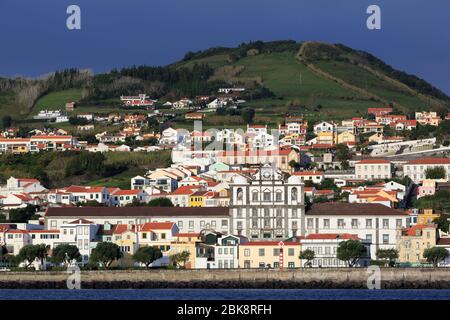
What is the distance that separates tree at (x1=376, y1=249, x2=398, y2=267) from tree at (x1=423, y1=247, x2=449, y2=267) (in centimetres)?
138

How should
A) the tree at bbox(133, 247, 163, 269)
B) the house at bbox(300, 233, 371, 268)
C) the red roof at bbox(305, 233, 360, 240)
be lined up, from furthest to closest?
the red roof at bbox(305, 233, 360, 240), the house at bbox(300, 233, 371, 268), the tree at bbox(133, 247, 163, 269)

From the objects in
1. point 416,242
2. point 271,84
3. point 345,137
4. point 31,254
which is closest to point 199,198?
point 416,242

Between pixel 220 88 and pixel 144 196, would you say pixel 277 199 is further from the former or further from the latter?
pixel 220 88

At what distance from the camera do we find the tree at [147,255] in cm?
4725

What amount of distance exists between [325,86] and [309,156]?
40137 millimetres

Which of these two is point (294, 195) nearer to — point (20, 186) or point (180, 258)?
point (180, 258)

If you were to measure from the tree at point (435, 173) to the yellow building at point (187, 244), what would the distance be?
25761 mm

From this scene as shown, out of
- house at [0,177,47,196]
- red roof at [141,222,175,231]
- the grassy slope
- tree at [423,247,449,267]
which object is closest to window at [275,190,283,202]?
red roof at [141,222,175,231]

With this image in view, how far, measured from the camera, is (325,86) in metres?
126

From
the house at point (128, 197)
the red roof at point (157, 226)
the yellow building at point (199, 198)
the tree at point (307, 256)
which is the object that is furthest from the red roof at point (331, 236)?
the house at point (128, 197)

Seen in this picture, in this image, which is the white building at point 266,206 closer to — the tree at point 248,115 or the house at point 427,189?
the house at point 427,189

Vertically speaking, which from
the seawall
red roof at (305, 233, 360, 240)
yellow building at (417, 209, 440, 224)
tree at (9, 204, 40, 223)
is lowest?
the seawall

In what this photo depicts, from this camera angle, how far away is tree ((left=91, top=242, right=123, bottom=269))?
4750 cm

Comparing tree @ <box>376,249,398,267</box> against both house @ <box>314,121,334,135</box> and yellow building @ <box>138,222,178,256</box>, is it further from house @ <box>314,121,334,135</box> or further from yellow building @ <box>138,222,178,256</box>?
house @ <box>314,121,334,135</box>
